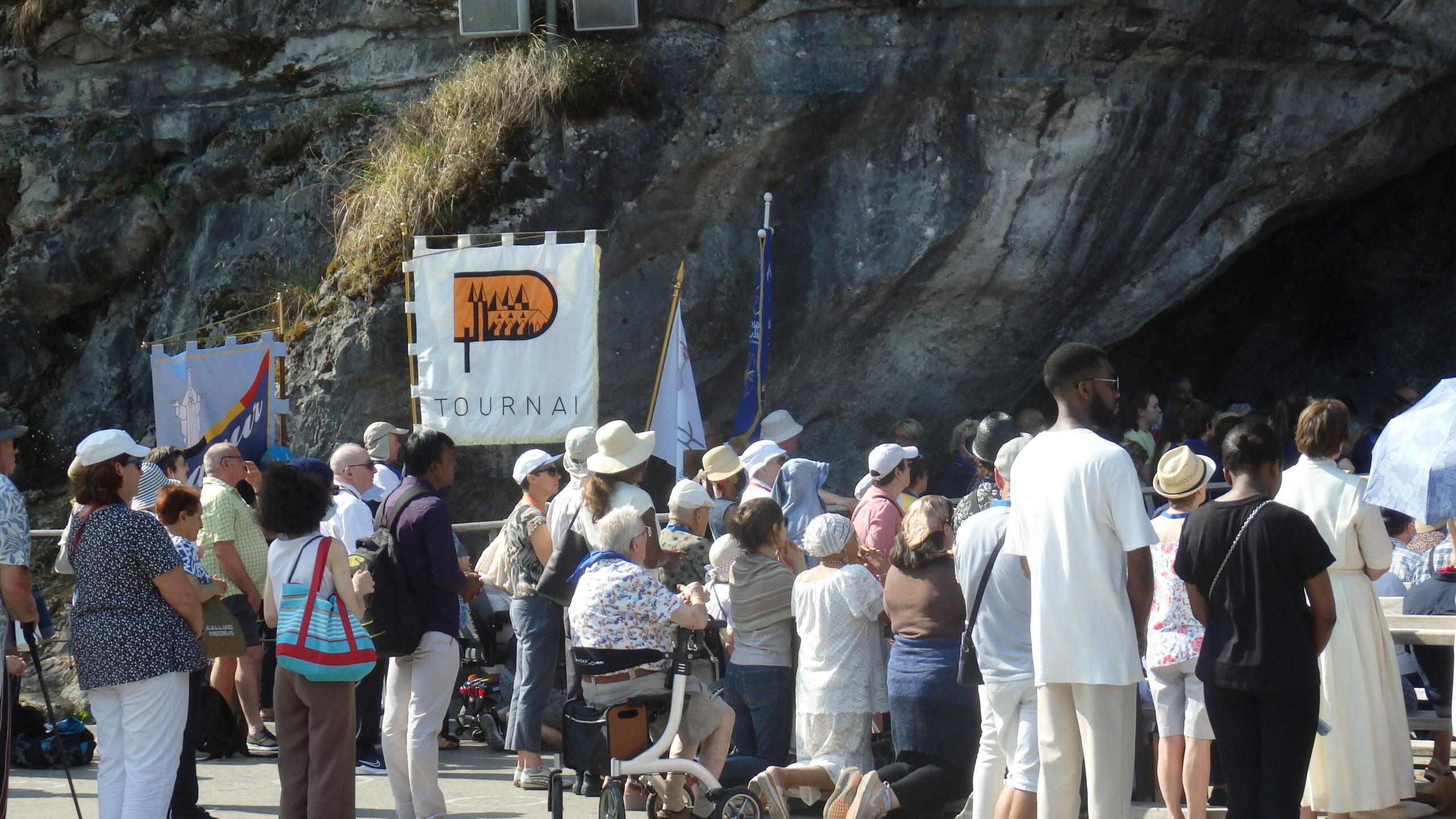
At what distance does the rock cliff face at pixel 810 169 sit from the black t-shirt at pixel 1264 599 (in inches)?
282

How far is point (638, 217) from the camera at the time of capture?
11.6 meters

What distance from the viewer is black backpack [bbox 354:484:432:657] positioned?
19.9 ft

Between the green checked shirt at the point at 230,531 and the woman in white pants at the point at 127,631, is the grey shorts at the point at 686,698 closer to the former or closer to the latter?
the woman in white pants at the point at 127,631

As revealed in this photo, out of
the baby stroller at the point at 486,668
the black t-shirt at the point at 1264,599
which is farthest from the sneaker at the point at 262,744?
the black t-shirt at the point at 1264,599

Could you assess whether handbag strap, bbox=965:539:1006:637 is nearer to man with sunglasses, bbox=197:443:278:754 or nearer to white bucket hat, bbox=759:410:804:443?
man with sunglasses, bbox=197:443:278:754

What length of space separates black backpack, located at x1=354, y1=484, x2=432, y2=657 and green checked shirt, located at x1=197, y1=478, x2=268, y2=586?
191cm

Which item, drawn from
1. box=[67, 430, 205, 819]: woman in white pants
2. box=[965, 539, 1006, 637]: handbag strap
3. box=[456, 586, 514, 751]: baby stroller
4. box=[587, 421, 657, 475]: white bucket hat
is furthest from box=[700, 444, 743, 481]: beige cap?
box=[67, 430, 205, 819]: woman in white pants

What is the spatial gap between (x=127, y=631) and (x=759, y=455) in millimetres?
3875

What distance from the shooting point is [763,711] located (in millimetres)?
6809

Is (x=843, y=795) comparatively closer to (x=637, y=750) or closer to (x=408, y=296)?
(x=637, y=750)

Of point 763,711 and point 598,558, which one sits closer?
A: point 598,558

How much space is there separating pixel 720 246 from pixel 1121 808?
300 inches

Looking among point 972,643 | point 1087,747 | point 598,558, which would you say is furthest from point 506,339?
point 1087,747

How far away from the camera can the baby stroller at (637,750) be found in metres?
5.89
